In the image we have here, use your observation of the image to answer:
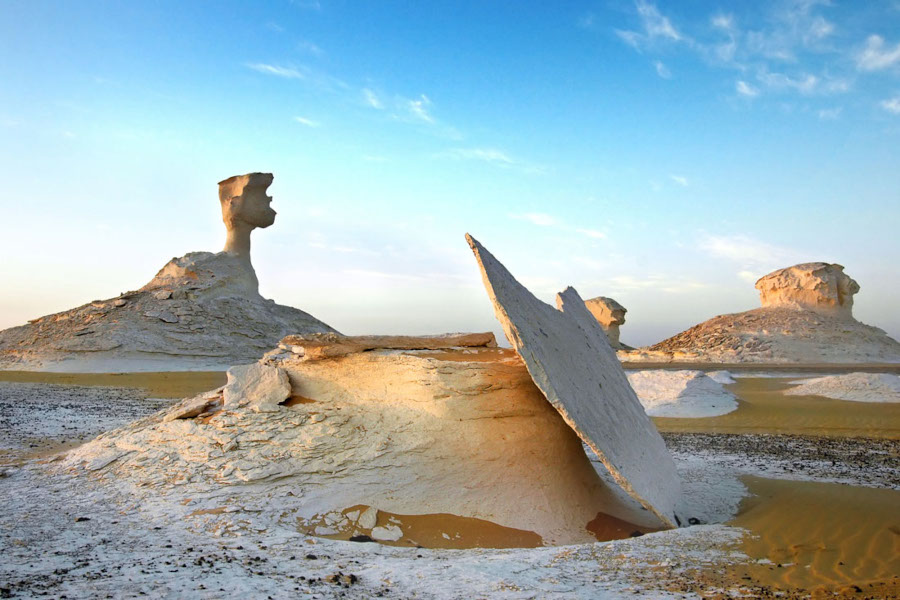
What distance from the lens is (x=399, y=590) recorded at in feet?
10.3

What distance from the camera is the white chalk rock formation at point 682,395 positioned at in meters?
15.5

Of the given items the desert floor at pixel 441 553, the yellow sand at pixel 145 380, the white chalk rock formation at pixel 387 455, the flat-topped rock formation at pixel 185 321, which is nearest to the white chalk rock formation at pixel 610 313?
the flat-topped rock formation at pixel 185 321

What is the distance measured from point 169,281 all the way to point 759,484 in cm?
2836

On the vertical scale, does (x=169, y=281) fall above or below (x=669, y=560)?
above

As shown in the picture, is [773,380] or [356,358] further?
[773,380]

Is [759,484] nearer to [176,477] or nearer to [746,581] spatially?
[746,581]

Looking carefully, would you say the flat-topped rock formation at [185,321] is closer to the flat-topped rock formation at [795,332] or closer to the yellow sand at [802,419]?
the yellow sand at [802,419]

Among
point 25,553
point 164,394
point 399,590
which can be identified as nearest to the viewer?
point 399,590

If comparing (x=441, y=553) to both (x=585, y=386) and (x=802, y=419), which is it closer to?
(x=585, y=386)

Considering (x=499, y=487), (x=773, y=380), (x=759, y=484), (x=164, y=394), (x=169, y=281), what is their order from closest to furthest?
(x=499, y=487) < (x=759, y=484) < (x=164, y=394) < (x=773, y=380) < (x=169, y=281)

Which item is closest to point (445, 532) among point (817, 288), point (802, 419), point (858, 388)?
point (802, 419)

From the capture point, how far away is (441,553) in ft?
Answer: 13.6

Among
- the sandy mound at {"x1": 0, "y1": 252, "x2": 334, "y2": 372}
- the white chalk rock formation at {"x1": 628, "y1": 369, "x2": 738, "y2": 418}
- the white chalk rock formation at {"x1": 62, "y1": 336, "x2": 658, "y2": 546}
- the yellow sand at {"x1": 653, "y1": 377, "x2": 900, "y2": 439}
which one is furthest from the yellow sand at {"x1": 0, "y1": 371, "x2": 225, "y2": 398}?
the yellow sand at {"x1": 653, "y1": 377, "x2": 900, "y2": 439}

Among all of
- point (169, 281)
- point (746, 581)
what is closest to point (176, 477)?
point (746, 581)
